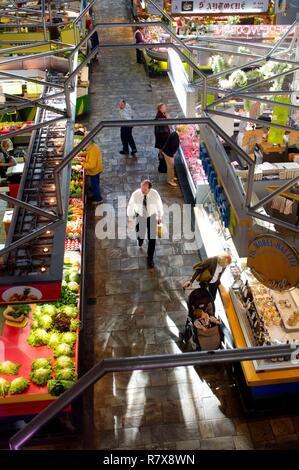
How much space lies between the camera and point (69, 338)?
6.39 metres

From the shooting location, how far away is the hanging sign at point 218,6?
960cm

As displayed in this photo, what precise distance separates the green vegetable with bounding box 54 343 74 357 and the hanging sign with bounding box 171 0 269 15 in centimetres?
658

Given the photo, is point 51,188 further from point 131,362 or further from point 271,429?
point 131,362

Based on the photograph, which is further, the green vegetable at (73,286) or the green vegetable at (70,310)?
the green vegetable at (73,286)

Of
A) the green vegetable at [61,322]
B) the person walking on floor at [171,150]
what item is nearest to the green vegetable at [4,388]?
the green vegetable at [61,322]

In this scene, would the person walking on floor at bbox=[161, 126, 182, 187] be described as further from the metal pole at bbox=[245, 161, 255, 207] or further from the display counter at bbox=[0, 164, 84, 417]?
the metal pole at bbox=[245, 161, 255, 207]

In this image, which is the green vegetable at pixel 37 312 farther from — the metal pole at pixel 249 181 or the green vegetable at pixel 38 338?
the metal pole at pixel 249 181

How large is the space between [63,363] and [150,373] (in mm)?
1362

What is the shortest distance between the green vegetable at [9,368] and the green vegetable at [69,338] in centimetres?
63

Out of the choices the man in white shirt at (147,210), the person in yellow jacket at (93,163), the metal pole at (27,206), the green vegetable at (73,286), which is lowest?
the green vegetable at (73,286)

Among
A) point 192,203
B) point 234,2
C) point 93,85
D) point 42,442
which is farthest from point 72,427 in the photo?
point 93,85

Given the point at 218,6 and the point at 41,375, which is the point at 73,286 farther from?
the point at 218,6

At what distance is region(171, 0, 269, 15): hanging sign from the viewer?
9.60 m

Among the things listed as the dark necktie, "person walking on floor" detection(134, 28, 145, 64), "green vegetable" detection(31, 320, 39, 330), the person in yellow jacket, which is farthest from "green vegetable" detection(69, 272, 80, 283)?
"person walking on floor" detection(134, 28, 145, 64)
